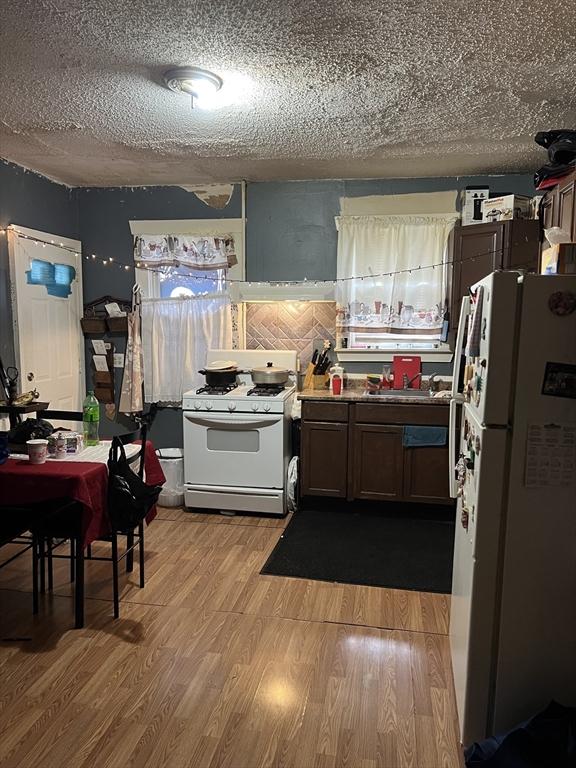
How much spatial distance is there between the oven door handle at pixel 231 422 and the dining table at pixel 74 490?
53.1 inches

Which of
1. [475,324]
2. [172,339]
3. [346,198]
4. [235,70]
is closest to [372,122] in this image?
[235,70]

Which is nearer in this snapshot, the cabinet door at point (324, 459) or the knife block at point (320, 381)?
the cabinet door at point (324, 459)

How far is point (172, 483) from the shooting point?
14.2 ft

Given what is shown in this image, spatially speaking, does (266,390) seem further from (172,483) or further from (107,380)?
(107,380)

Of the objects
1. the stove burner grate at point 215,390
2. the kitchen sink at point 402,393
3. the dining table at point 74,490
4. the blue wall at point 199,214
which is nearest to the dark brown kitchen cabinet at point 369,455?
the kitchen sink at point 402,393

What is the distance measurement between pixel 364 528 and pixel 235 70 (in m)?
2.94

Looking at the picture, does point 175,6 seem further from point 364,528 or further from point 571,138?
point 364,528

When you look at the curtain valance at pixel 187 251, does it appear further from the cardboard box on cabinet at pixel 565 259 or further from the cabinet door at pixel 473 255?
the cardboard box on cabinet at pixel 565 259

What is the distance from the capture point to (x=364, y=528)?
3898mm

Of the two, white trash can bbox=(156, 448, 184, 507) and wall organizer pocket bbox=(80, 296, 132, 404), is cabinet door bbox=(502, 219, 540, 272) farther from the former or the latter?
wall organizer pocket bbox=(80, 296, 132, 404)

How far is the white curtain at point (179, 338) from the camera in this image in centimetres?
459

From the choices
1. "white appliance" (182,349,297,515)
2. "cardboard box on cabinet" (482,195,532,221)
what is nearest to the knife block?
"white appliance" (182,349,297,515)

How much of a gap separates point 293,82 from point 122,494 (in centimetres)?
209

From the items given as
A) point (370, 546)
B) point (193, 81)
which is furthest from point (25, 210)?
point (370, 546)
